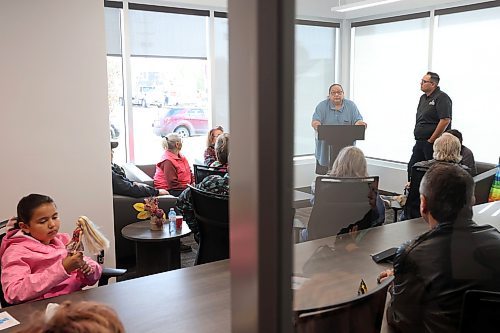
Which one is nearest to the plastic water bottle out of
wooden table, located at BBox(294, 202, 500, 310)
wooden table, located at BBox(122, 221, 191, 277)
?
wooden table, located at BBox(122, 221, 191, 277)

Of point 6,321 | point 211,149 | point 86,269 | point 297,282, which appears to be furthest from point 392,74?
point 297,282

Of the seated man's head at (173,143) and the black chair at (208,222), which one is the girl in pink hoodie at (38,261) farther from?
the seated man's head at (173,143)

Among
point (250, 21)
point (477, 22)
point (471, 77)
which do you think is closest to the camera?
point (250, 21)

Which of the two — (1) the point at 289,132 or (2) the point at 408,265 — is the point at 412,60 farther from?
(1) the point at 289,132

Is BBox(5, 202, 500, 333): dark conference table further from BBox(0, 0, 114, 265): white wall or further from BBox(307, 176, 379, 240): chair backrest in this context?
BBox(0, 0, 114, 265): white wall

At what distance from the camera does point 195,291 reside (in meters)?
1.75

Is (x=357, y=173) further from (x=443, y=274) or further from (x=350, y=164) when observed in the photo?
(x=443, y=274)

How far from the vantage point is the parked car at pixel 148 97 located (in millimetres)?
6090

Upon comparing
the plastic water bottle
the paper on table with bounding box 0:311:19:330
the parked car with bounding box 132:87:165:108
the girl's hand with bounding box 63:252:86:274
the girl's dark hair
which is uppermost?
the parked car with bounding box 132:87:165:108

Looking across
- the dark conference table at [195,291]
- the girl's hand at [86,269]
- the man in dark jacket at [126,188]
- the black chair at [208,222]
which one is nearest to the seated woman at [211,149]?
the man in dark jacket at [126,188]

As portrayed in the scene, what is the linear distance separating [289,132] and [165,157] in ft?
16.0

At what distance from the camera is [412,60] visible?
5.07 m

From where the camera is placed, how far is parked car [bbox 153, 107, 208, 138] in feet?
20.5

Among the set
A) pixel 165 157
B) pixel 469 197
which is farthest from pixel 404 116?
pixel 469 197
